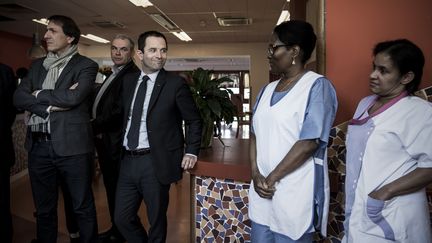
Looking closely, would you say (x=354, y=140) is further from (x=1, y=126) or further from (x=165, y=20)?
(x=165, y=20)

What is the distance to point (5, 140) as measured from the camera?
245 centimetres

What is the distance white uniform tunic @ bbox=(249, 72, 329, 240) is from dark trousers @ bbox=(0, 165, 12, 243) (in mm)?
1951

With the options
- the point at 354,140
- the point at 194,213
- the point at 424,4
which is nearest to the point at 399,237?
the point at 354,140

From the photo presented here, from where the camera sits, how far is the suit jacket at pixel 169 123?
1976mm

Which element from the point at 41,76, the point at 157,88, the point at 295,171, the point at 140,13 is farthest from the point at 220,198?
the point at 140,13

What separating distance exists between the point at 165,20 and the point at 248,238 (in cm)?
641

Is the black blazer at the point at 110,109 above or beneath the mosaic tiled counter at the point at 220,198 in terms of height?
above

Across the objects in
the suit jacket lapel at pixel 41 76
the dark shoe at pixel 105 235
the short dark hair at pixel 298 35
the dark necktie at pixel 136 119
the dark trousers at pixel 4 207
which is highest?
the short dark hair at pixel 298 35

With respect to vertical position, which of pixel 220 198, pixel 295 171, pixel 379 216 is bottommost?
pixel 220 198

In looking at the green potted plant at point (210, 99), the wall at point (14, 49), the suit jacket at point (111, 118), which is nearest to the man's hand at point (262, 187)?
the green potted plant at point (210, 99)

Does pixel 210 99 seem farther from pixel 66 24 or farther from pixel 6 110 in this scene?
pixel 6 110

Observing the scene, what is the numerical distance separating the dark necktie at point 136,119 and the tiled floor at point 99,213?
0.99 meters

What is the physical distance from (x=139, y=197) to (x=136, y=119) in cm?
46

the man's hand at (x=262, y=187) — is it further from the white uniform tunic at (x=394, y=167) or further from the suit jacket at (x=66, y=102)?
the suit jacket at (x=66, y=102)
